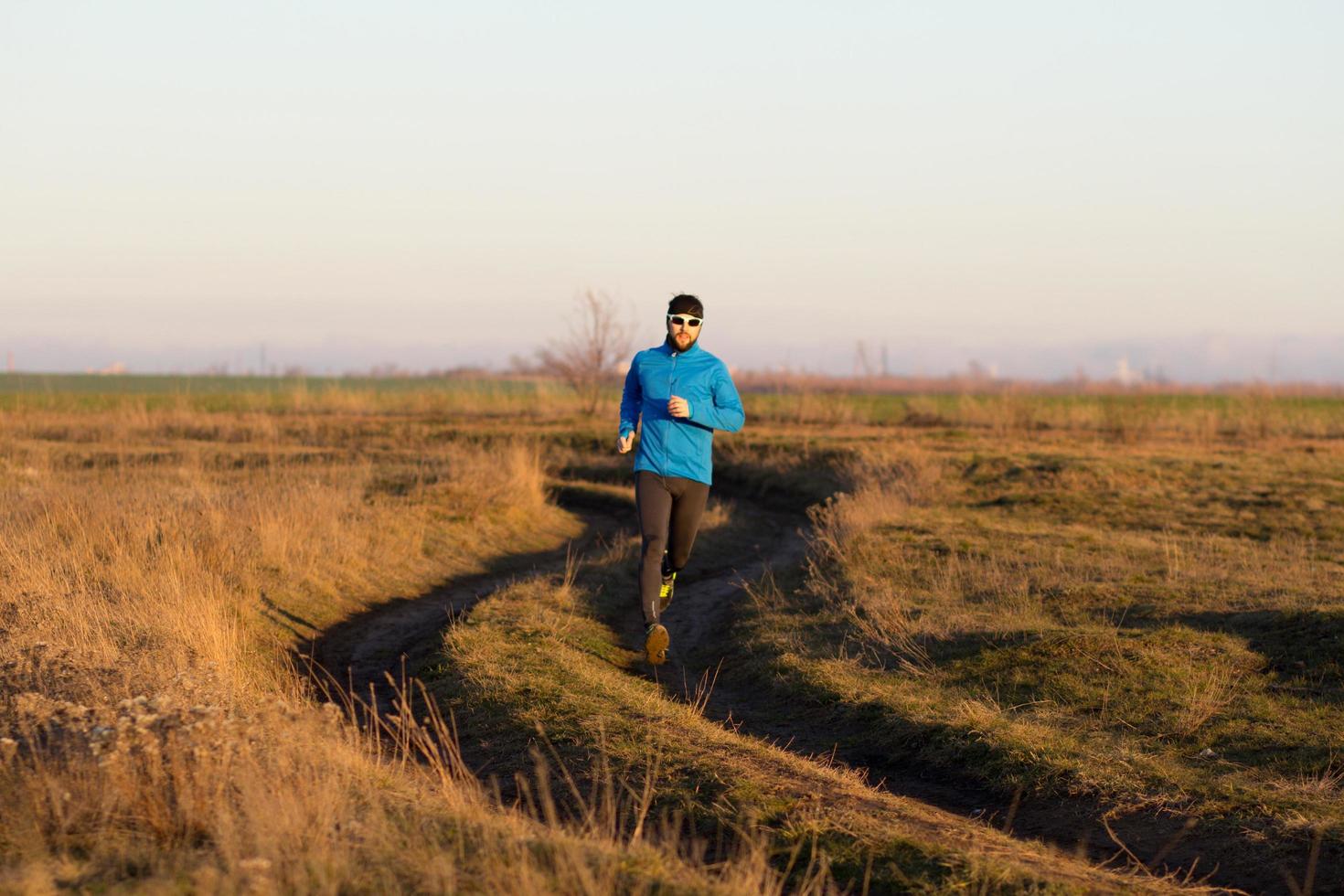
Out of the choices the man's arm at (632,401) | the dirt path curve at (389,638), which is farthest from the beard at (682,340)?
the dirt path curve at (389,638)

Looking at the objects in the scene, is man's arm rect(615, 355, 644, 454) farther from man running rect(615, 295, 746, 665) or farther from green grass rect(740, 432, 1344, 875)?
green grass rect(740, 432, 1344, 875)

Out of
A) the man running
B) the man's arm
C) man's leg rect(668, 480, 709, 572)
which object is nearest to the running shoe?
the man running

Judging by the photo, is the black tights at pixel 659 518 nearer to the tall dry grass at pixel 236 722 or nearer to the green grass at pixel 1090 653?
the green grass at pixel 1090 653

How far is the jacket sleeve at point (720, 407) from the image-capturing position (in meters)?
8.73

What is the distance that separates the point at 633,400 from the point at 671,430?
0.42m

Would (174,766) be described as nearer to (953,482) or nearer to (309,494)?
(309,494)

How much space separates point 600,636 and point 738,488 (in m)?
13.5

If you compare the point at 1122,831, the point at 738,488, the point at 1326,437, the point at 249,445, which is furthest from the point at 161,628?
the point at 1326,437

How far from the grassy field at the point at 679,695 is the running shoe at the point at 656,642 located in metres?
0.16

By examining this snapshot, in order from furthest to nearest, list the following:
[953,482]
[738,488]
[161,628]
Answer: [738,488]
[953,482]
[161,628]

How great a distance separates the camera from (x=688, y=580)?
1377 cm

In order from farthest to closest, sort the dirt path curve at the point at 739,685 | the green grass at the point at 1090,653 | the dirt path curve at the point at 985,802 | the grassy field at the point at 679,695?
the green grass at the point at 1090,653 → the dirt path curve at the point at 739,685 → the dirt path curve at the point at 985,802 → the grassy field at the point at 679,695

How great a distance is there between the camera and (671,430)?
28.7 ft

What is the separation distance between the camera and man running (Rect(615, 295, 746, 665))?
8.70 metres
